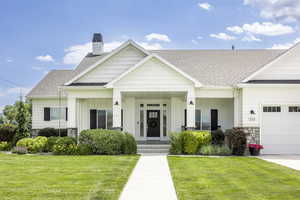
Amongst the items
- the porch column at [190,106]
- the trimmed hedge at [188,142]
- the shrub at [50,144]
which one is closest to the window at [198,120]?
the porch column at [190,106]

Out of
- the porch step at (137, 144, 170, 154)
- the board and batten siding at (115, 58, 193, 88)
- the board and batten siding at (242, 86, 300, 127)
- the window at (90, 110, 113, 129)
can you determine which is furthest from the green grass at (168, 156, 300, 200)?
the window at (90, 110, 113, 129)

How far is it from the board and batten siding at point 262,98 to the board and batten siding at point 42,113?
13.4 metres

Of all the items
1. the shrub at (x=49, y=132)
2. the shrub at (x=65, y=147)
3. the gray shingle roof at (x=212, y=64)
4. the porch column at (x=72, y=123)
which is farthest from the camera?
the shrub at (x=49, y=132)

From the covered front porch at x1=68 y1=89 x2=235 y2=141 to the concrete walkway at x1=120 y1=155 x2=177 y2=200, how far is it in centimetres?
917

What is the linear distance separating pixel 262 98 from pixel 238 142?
2.84 meters

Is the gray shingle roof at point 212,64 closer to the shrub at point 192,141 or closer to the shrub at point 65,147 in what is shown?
the shrub at point 192,141

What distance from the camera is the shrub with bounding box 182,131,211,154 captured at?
16969 millimetres

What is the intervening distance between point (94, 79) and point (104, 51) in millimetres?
7965

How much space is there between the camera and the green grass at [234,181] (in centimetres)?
770

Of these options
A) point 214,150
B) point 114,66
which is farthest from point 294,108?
point 114,66

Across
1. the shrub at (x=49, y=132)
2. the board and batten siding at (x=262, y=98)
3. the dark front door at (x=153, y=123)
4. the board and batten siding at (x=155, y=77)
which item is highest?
the board and batten siding at (x=155, y=77)

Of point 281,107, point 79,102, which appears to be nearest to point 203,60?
point 281,107

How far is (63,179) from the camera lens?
945cm

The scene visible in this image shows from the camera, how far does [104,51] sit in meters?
27.2
